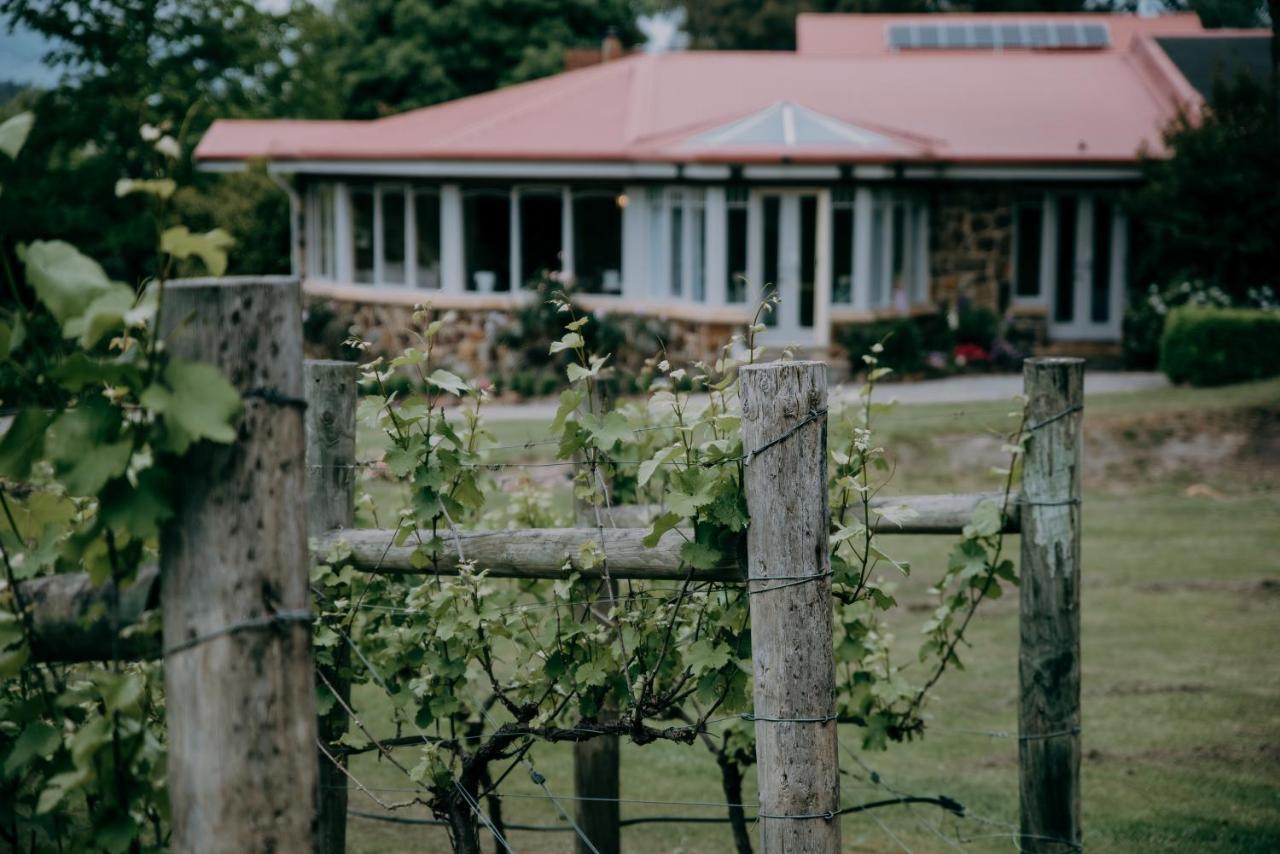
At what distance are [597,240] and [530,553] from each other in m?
18.1

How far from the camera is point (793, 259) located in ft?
66.3

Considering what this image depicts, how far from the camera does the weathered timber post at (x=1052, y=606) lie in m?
4.36

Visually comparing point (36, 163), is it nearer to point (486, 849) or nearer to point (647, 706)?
point (486, 849)

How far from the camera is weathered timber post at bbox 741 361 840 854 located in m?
3.33

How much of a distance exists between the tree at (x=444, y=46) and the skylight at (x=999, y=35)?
12.5m

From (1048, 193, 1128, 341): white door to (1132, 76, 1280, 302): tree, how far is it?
177cm

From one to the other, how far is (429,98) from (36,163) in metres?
16.8

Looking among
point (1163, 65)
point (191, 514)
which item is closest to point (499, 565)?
point (191, 514)

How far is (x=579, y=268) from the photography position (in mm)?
21906

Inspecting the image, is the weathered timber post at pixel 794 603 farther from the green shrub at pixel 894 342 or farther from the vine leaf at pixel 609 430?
the green shrub at pixel 894 342

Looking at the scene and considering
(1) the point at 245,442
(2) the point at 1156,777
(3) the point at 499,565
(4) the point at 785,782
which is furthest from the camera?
(2) the point at 1156,777

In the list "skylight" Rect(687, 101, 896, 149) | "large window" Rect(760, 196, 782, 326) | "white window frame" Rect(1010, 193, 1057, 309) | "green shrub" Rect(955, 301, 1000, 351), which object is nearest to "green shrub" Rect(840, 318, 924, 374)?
"green shrub" Rect(955, 301, 1000, 351)

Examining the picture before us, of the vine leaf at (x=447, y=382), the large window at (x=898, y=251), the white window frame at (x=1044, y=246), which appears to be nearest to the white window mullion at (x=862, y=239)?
the large window at (x=898, y=251)

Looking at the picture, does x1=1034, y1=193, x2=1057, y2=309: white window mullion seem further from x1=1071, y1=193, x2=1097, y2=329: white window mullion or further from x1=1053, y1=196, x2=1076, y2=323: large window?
x1=1071, y1=193, x2=1097, y2=329: white window mullion
